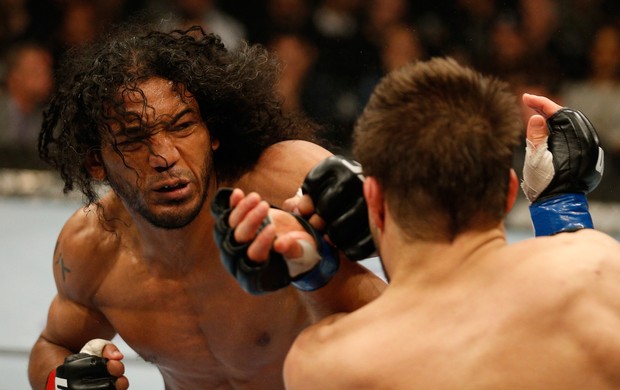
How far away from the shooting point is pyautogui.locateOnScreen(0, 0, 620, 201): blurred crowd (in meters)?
5.04

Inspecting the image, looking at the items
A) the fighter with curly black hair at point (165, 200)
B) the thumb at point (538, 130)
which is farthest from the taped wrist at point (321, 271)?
the thumb at point (538, 130)

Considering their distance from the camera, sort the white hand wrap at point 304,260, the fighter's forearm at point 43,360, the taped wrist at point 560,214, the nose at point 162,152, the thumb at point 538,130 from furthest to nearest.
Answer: the fighter's forearm at point 43,360, the nose at point 162,152, the thumb at point 538,130, the taped wrist at point 560,214, the white hand wrap at point 304,260

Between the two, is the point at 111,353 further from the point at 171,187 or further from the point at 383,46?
the point at 383,46

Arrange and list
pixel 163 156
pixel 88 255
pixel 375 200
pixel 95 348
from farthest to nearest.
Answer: pixel 88 255 < pixel 95 348 < pixel 163 156 < pixel 375 200

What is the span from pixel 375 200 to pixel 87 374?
0.90m

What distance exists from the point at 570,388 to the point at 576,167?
566 millimetres

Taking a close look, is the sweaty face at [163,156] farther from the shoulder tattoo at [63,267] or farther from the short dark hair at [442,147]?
the short dark hair at [442,147]

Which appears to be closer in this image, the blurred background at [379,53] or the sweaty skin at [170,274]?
the sweaty skin at [170,274]

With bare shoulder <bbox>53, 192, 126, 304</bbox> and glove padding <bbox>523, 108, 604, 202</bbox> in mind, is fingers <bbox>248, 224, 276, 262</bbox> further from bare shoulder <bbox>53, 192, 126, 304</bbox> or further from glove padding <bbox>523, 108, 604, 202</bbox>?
bare shoulder <bbox>53, 192, 126, 304</bbox>

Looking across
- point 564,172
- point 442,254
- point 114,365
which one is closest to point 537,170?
point 564,172

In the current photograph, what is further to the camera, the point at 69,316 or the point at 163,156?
the point at 69,316

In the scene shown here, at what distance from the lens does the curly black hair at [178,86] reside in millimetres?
2119

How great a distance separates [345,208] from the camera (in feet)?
5.37

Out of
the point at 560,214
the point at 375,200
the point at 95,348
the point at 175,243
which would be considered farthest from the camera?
the point at 175,243
